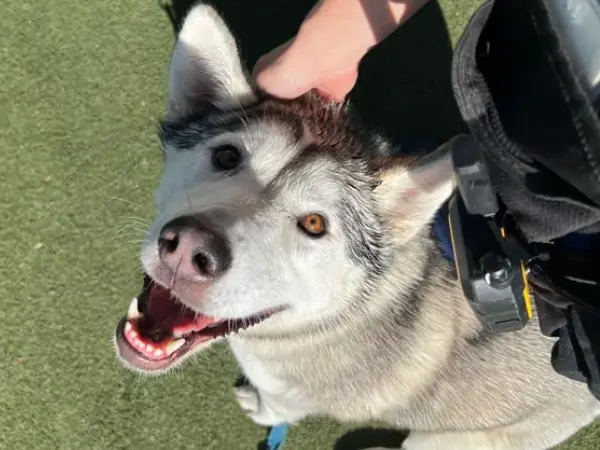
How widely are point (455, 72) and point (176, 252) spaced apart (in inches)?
32.2

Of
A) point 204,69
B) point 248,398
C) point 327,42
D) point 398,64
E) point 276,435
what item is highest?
point 204,69

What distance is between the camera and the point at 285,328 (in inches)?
81.9

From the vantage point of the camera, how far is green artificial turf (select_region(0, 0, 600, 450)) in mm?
2809

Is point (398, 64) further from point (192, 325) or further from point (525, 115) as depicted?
point (525, 115)

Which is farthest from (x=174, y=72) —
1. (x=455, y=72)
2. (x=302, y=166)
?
(x=455, y=72)

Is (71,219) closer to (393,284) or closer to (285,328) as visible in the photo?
(285,328)

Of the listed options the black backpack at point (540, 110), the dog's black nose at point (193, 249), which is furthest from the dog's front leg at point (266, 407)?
the black backpack at point (540, 110)

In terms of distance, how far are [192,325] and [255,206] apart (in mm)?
472

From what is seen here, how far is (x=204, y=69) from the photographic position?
2.02 metres

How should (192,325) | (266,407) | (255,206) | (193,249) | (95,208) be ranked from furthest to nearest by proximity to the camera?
(95,208) → (266,407) → (192,325) → (255,206) → (193,249)

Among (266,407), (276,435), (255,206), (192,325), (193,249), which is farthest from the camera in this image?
(276,435)

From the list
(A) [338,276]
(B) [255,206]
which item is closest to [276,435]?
(A) [338,276]

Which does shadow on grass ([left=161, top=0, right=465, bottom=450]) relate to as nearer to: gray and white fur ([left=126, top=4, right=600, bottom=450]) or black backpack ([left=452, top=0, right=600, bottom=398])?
gray and white fur ([left=126, top=4, right=600, bottom=450])

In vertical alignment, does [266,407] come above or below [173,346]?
below
